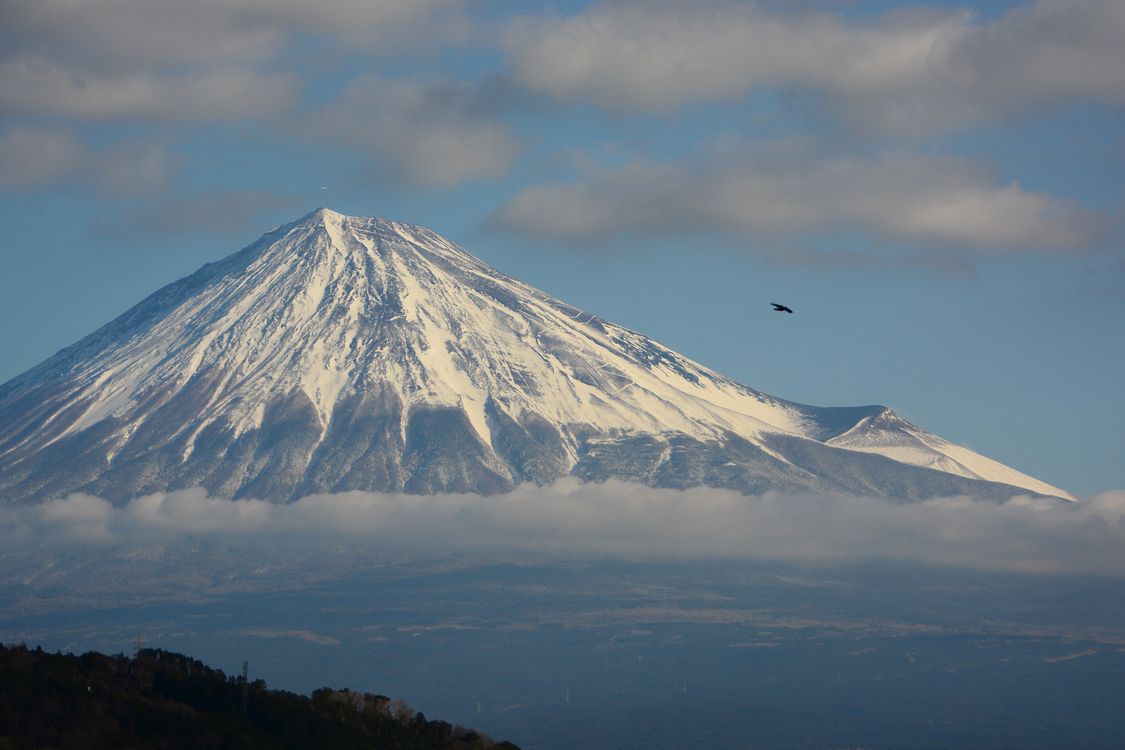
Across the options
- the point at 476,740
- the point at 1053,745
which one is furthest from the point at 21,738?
the point at 1053,745

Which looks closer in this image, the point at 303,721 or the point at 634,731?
the point at 303,721

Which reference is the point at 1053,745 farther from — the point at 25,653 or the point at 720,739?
the point at 25,653

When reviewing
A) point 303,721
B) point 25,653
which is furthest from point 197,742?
point 25,653

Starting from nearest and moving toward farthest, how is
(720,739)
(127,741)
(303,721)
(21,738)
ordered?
(21,738) → (127,741) → (303,721) → (720,739)

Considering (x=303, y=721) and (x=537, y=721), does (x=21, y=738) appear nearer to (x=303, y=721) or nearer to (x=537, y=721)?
(x=303, y=721)

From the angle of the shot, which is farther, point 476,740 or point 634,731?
point 634,731

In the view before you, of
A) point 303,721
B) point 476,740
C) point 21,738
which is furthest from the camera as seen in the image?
point 476,740
